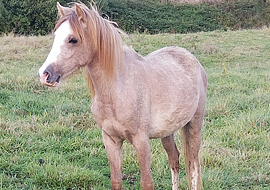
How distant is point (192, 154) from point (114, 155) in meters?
1.02

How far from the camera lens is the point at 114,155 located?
286cm

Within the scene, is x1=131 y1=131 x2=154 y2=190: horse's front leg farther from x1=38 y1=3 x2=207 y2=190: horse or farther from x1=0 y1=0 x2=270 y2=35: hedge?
x1=0 y1=0 x2=270 y2=35: hedge

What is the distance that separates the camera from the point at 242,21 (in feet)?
81.7

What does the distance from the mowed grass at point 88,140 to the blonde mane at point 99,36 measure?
28 cm

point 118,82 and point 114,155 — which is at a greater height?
point 118,82

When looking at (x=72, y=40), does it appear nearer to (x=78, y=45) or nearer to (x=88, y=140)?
(x=78, y=45)

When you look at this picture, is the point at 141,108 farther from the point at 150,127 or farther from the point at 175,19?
the point at 175,19

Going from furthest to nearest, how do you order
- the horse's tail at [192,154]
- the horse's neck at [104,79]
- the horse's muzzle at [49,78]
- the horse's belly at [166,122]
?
the horse's tail at [192,154]
the horse's belly at [166,122]
the horse's neck at [104,79]
the horse's muzzle at [49,78]

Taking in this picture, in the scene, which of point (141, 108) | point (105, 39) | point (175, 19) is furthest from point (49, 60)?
point (175, 19)

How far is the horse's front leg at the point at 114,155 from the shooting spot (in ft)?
9.26

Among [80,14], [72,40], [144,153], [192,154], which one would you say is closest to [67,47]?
[72,40]

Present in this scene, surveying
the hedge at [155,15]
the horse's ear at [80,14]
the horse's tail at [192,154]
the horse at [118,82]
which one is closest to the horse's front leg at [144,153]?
the horse at [118,82]

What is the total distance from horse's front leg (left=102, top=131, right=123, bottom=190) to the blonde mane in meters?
0.55

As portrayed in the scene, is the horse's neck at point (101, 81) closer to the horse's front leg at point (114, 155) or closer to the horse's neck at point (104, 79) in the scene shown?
the horse's neck at point (104, 79)
